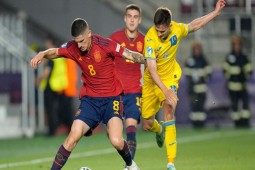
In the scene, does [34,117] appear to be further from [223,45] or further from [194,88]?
[223,45]

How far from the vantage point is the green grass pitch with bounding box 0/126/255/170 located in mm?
17500

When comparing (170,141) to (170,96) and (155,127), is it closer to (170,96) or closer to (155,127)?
(170,96)

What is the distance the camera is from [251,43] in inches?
1278

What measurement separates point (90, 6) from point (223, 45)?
495 cm

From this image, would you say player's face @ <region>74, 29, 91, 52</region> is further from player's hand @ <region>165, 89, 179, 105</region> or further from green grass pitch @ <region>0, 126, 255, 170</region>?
green grass pitch @ <region>0, 126, 255, 170</region>

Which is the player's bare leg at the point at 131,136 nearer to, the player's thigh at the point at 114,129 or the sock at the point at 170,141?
the sock at the point at 170,141

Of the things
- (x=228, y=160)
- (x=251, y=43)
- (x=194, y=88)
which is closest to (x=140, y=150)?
(x=228, y=160)

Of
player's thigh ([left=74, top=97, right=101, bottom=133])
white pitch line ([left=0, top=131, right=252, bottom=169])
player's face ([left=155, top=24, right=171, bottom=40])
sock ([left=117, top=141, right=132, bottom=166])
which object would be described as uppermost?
player's face ([left=155, top=24, right=171, bottom=40])

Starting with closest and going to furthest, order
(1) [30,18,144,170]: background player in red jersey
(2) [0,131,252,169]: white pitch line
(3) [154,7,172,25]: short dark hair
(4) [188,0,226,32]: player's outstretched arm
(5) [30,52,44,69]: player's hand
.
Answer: (5) [30,52,44,69]: player's hand
(1) [30,18,144,170]: background player in red jersey
(3) [154,7,172,25]: short dark hair
(4) [188,0,226,32]: player's outstretched arm
(2) [0,131,252,169]: white pitch line

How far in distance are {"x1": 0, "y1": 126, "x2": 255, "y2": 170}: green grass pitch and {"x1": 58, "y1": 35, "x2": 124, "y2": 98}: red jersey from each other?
256 centimetres

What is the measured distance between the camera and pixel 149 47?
1574 cm

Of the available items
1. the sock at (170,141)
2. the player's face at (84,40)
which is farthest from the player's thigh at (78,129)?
the sock at (170,141)

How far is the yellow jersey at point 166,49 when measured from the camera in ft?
51.8

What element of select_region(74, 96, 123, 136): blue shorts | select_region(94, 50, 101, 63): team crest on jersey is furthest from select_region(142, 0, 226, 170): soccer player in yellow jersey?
select_region(94, 50, 101, 63): team crest on jersey
